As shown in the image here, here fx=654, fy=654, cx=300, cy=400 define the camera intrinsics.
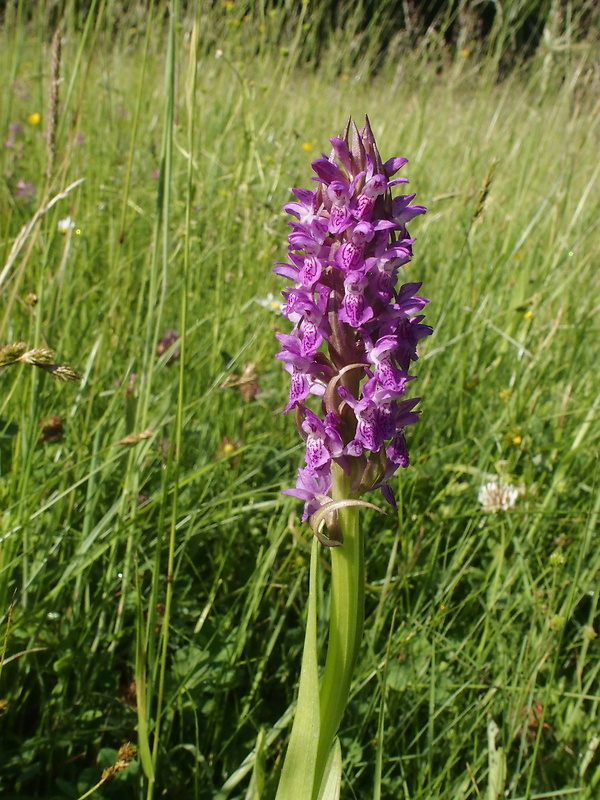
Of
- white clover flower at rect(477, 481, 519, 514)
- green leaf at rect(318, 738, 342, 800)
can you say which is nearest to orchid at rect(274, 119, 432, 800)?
green leaf at rect(318, 738, 342, 800)

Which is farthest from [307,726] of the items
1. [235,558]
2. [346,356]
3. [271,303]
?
[271,303]

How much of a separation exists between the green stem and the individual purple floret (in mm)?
76

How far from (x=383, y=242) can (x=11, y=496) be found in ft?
3.19

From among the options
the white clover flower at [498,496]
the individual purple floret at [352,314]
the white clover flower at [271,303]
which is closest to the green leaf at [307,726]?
the individual purple floret at [352,314]

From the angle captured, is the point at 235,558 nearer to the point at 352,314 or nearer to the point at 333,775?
the point at 333,775

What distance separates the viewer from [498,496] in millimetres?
1735

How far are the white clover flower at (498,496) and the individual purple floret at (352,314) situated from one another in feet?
2.43

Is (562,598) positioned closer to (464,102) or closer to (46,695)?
(46,695)

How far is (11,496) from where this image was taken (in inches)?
56.1

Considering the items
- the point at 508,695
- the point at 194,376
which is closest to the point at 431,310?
the point at 194,376

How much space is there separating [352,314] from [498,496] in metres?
0.96

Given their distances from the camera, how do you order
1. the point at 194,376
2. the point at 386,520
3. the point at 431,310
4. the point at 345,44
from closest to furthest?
the point at 386,520
the point at 194,376
the point at 431,310
the point at 345,44

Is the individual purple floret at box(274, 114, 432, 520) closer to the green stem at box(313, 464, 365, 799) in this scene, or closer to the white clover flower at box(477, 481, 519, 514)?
the green stem at box(313, 464, 365, 799)

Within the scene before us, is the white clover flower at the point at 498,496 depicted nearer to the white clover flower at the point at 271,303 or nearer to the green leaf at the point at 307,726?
the green leaf at the point at 307,726
